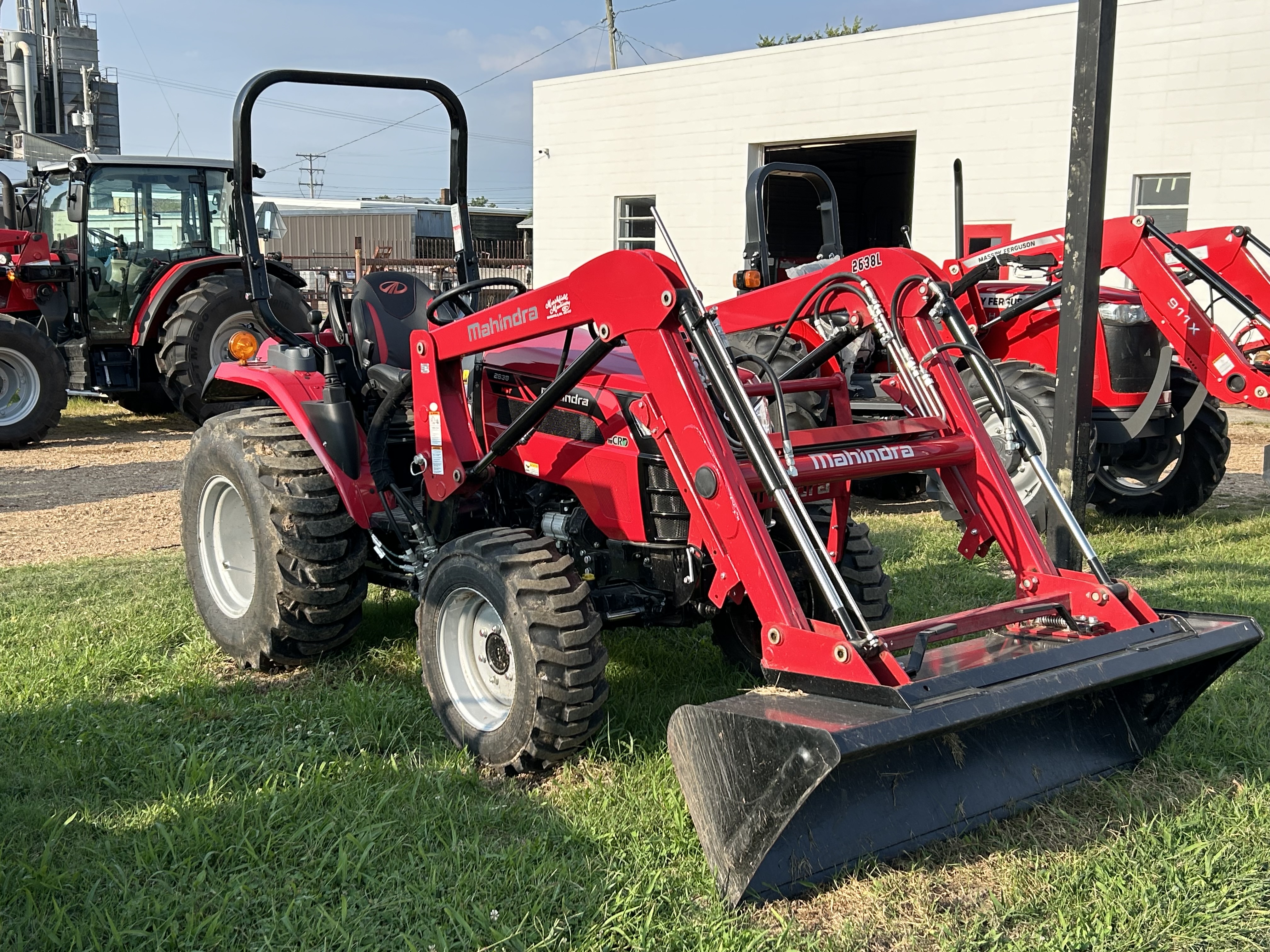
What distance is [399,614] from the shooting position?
518cm

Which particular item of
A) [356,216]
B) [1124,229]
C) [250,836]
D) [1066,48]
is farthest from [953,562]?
[356,216]

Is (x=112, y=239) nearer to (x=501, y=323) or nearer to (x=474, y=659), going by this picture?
(x=501, y=323)

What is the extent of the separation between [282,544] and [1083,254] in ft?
10.5

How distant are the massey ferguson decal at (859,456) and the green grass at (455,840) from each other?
101 cm

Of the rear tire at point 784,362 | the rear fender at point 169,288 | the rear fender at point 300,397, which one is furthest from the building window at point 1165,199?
the rear fender at point 300,397

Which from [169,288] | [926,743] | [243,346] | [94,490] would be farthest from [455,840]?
[169,288]

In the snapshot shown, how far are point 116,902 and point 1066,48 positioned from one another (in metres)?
A: 12.9

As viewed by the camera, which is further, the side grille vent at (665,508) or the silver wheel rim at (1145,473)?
the silver wheel rim at (1145,473)

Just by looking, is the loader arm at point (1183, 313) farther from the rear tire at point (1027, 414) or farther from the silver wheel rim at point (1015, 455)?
the silver wheel rim at point (1015, 455)

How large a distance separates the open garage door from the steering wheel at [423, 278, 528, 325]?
15.5m

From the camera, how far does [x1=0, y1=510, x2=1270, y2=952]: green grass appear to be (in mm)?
2779

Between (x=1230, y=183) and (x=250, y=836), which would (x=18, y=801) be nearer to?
(x=250, y=836)

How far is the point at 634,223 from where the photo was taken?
17719 mm

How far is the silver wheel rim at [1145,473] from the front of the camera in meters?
7.55
